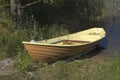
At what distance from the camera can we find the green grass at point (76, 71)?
31.5 feet

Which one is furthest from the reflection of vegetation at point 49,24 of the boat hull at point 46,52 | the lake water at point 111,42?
the lake water at point 111,42

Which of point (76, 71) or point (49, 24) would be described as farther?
point (49, 24)

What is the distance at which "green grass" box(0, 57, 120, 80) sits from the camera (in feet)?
31.5

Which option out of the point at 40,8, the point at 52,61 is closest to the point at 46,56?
the point at 52,61

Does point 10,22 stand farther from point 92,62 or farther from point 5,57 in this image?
point 92,62

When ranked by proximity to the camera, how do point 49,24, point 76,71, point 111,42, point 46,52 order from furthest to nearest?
point 111,42 < point 49,24 < point 46,52 < point 76,71

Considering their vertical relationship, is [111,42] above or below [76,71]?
above

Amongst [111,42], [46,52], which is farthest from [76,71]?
[111,42]

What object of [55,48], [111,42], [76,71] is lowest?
[76,71]

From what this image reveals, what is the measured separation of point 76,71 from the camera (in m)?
10.5

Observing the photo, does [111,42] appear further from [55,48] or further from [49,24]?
[55,48]

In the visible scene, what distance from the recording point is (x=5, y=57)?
1208cm

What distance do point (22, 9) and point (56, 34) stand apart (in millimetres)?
1824

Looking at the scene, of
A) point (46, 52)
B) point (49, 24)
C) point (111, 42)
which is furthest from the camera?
point (111, 42)
